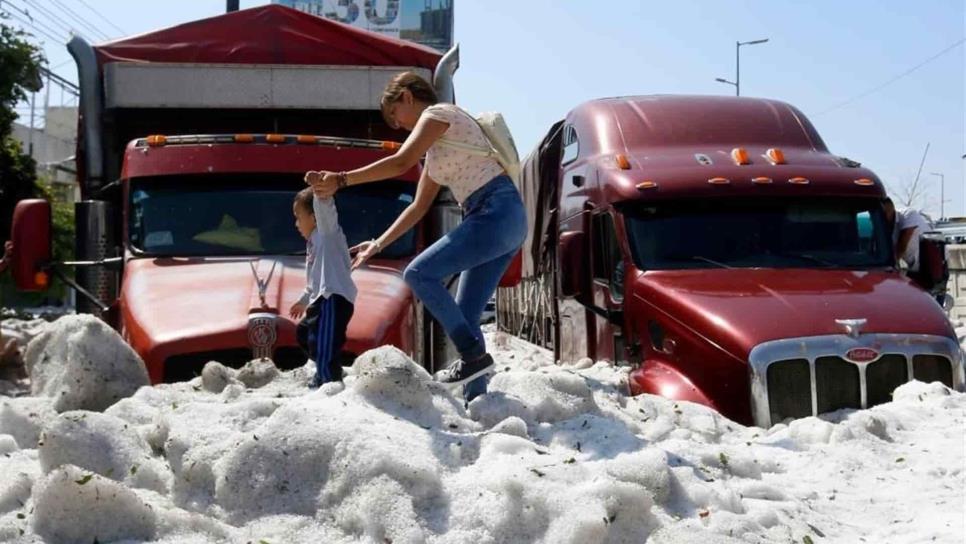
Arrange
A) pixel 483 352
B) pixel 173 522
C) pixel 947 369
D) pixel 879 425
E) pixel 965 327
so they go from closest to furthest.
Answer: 1. pixel 173 522
2. pixel 483 352
3. pixel 879 425
4. pixel 947 369
5. pixel 965 327

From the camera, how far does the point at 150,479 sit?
420 cm

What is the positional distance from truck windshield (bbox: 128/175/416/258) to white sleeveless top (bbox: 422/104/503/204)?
246cm

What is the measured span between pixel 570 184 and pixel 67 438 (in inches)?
270

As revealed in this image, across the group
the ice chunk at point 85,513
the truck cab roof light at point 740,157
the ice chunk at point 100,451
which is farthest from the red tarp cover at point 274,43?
the ice chunk at point 85,513

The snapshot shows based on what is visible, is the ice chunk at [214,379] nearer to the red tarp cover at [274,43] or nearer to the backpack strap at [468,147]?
the backpack strap at [468,147]

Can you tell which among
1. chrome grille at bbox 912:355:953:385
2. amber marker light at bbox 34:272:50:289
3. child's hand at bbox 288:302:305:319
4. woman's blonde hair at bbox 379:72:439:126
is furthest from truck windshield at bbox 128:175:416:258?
chrome grille at bbox 912:355:953:385

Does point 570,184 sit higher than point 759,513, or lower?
higher

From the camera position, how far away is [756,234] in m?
8.66

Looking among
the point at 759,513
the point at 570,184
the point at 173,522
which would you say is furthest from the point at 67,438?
the point at 570,184

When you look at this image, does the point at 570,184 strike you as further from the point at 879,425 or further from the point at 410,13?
the point at 410,13

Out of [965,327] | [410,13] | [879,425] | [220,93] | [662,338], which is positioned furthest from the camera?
[410,13]

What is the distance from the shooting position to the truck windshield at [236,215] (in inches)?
297

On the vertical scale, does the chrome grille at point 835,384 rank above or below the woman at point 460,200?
below

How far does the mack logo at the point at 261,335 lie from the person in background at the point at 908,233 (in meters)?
5.26
